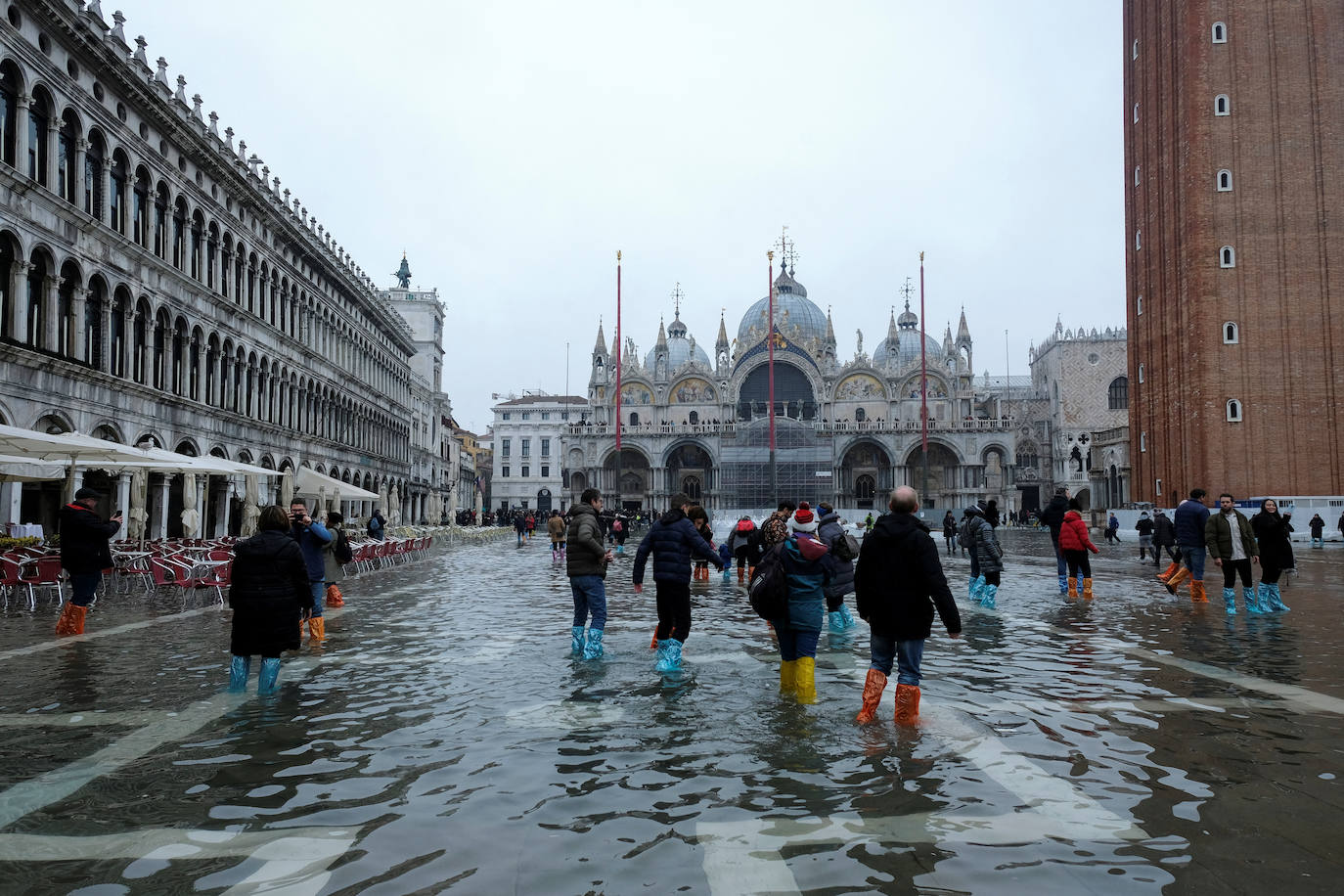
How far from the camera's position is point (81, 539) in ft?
34.0

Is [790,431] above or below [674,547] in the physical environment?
above

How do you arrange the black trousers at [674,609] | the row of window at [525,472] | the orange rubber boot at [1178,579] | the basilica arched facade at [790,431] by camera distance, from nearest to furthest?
the black trousers at [674,609] → the orange rubber boot at [1178,579] → the basilica arched facade at [790,431] → the row of window at [525,472]

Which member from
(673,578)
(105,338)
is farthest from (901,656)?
(105,338)

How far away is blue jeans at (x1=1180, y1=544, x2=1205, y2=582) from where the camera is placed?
1346 cm

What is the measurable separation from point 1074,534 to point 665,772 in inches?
445

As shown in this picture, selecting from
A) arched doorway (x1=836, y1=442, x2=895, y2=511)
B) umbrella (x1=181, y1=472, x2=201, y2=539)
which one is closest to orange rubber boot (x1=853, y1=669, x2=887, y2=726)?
umbrella (x1=181, y1=472, x2=201, y2=539)

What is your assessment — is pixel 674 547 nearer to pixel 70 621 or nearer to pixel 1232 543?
pixel 70 621

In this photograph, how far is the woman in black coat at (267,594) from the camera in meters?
7.08

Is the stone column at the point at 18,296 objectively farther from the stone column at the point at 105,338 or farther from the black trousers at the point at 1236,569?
the black trousers at the point at 1236,569

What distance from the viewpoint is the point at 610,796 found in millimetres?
4906

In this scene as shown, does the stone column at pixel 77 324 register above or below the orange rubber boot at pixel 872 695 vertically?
above

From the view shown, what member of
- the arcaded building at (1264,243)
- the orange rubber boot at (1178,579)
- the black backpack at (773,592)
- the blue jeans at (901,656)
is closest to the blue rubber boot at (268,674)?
the black backpack at (773,592)

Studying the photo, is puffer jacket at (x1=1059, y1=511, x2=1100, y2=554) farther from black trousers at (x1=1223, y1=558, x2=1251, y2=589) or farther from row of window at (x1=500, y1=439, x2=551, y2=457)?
row of window at (x1=500, y1=439, x2=551, y2=457)

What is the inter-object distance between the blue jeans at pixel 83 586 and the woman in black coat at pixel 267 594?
14.9 ft
